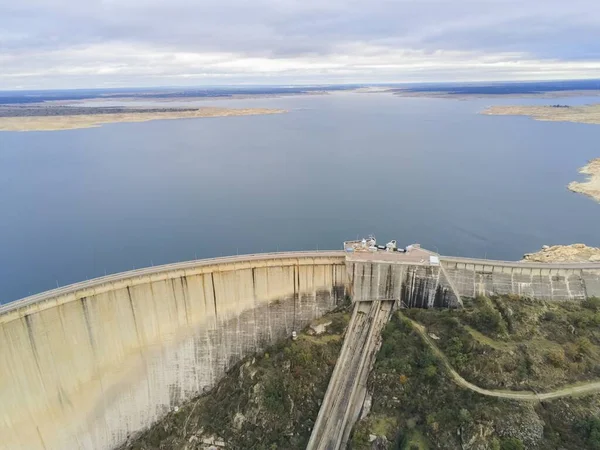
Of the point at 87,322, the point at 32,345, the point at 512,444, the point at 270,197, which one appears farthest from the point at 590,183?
the point at 32,345

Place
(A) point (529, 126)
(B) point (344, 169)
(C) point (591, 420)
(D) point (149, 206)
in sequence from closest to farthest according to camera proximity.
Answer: (C) point (591, 420) < (D) point (149, 206) < (B) point (344, 169) < (A) point (529, 126)

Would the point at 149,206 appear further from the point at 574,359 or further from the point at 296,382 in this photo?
the point at 574,359

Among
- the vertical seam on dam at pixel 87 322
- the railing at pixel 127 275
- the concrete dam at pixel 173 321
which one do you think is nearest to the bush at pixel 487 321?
the concrete dam at pixel 173 321

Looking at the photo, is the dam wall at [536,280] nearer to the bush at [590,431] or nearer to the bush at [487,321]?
the bush at [487,321]

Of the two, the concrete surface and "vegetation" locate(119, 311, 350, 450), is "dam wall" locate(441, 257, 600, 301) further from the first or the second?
"vegetation" locate(119, 311, 350, 450)

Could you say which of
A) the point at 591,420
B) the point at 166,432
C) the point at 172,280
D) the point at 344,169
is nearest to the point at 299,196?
the point at 344,169

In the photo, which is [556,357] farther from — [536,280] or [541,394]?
[536,280]
